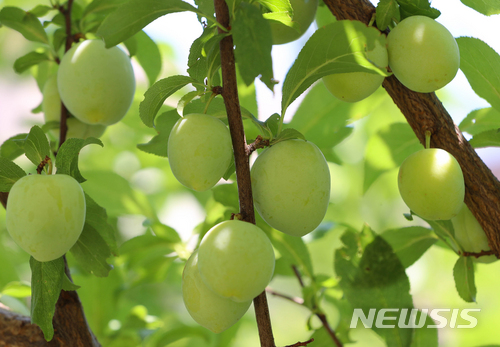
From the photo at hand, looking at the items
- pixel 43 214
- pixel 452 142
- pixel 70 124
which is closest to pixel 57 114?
pixel 70 124

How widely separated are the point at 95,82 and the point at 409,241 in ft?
1.58

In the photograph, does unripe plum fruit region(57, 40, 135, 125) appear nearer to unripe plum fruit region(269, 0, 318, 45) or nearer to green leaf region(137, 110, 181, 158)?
green leaf region(137, 110, 181, 158)

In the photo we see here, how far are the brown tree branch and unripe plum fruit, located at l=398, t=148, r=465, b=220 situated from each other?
35 millimetres

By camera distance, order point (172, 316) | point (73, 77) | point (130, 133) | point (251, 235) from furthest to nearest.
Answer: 1. point (130, 133)
2. point (172, 316)
3. point (73, 77)
4. point (251, 235)

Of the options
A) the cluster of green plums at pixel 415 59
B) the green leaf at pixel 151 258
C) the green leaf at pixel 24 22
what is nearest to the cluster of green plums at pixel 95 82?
the green leaf at pixel 24 22

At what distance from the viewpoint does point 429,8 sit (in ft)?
1.44

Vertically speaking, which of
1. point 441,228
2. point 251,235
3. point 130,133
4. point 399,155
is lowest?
point 251,235

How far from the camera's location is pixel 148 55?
2.32 feet

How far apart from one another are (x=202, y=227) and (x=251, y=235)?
36 cm

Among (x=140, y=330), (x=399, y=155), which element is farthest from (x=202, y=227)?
(x=399, y=155)

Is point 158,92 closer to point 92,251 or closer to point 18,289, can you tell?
point 92,251

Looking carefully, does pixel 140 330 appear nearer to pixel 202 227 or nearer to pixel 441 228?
pixel 202 227

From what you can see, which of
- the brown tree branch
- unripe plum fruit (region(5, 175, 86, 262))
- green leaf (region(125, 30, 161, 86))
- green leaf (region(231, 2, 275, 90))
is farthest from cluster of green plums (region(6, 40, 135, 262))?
the brown tree branch

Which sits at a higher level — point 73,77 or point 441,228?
point 73,77
